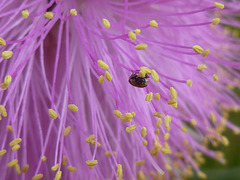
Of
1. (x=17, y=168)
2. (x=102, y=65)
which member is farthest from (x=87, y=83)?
(x=17, y=168)

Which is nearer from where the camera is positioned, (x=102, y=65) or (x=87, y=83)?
(x=102, y=65)

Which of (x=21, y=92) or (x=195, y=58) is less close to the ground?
(x=195, y=58)

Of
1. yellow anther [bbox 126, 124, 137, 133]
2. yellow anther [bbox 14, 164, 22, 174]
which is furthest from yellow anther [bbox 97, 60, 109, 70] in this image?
yellow anther [bbox 14, 164, 22, 174]

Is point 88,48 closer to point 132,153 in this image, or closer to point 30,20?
point 30,20

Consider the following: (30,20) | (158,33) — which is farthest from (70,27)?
(158,33)

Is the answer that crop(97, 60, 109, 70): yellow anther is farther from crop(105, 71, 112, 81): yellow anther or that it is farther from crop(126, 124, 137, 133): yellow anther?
crop(126, 124, 137, 133): yellow anther

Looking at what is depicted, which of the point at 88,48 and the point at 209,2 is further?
the point at 209,2

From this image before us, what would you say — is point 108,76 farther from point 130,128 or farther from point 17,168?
point 17,168

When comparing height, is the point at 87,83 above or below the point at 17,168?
above
